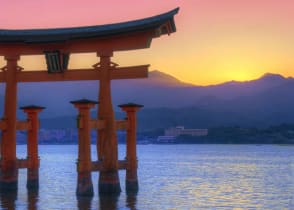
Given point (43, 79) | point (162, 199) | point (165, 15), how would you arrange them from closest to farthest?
point (165, 15)
point (43, 79)
point (162, 199)

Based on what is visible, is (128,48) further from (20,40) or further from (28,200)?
(28,200)

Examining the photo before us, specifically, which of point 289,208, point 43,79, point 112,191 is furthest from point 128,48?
point 289,208

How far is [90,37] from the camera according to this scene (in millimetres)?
28953

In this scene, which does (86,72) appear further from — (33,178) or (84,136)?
(33,178)

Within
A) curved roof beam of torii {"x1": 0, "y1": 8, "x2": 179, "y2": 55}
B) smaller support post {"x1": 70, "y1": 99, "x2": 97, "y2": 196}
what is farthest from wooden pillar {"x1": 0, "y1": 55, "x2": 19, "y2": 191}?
smaller support post {"x1": 70, "y1": 99, "x2": 97, "y2": 196}

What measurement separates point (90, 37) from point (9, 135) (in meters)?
5.72

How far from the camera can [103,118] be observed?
94.8 feet

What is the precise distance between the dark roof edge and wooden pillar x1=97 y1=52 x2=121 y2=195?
107cm

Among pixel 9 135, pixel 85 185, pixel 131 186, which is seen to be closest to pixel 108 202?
pixel 85 185

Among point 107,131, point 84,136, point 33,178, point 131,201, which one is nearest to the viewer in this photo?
point 84,136

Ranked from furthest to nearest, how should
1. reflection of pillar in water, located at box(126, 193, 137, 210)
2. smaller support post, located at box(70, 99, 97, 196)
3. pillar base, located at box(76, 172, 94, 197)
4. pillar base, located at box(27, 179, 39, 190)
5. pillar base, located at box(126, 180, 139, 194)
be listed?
pillar base, located at box(27, 179, 39, 190) → pillar base, located at box(126, 180, 139, 194) → reflection of pillar in water, located at box(126, 193, 137, 210) → pillar base, located at box(76, 172, 94, 197) → smaller support post, located at box(70, 99, 97, 196)

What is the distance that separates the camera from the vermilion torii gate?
2834 cm

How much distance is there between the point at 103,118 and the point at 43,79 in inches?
139

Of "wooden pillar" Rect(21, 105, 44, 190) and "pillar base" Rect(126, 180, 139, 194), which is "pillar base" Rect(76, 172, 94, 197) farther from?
"wooden pillar" Rect(21, 105, 44, 190)
